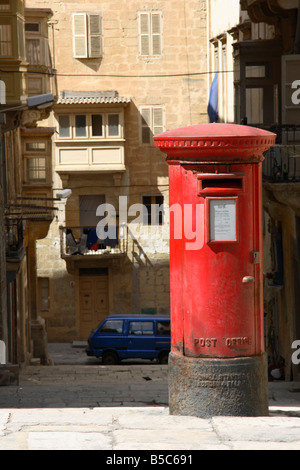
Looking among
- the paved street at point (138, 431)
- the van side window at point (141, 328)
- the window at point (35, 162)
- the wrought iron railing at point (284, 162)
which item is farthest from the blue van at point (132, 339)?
the paved street at point (138, 431)

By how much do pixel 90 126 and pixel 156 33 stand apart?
13.5ft

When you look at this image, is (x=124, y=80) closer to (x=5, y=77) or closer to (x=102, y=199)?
(x=102, y=199)

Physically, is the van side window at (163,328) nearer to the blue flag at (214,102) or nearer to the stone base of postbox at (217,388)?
the blue flag at (214,102)

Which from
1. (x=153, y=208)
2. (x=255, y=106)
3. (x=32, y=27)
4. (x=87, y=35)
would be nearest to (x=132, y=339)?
(x=255, y=106)

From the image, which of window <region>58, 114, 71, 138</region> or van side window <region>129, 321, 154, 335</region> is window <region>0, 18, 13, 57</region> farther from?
window <region>58, 114, 71, 138</region>

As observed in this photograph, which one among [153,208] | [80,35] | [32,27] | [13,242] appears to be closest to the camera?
[13,242]

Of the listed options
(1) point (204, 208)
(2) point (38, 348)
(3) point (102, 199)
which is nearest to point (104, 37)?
(3) point (102, 199)

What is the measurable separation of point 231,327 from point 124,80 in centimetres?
2724

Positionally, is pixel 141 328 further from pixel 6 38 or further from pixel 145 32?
pixel 145 32

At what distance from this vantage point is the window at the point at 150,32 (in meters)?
34.4

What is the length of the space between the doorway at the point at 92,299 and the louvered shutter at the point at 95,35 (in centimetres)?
774

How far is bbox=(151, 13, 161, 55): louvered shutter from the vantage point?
34375 mm

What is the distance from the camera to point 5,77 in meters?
18.2

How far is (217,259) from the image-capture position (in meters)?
8.12
